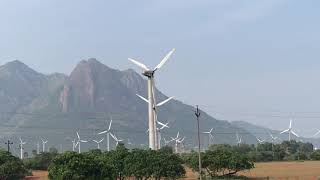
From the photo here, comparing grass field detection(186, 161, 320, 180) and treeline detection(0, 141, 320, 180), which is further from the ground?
treeline detection(0, 141, 320, 180)

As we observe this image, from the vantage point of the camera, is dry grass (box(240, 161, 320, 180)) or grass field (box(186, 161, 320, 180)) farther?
dry grass (box(240, 161, 320, 180))

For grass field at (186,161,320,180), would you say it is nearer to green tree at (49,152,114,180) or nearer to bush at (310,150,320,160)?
green tree at (49,152,114,180)

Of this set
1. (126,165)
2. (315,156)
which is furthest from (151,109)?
(315,156)

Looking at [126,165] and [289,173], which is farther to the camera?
[289,173]

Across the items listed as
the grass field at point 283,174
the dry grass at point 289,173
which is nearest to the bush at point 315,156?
the dry grass at point 289,173

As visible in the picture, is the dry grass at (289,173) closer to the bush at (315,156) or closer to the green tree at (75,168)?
the green tree at (75,168)

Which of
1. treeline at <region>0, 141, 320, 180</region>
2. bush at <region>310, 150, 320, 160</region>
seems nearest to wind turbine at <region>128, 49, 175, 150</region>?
treeline at <region>0, 141, 320, 180</region>

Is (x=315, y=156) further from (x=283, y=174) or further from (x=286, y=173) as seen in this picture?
(x=283, y=174)

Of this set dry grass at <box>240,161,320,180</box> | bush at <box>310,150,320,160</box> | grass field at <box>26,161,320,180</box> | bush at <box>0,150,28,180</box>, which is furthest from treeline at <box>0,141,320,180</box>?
bush at <box>310,150,320,160</box>

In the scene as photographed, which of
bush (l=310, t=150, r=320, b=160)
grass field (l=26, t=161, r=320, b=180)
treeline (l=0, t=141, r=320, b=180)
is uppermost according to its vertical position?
treeline (l=0, t=141, r=320, b=180)

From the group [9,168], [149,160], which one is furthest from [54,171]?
[9,168]

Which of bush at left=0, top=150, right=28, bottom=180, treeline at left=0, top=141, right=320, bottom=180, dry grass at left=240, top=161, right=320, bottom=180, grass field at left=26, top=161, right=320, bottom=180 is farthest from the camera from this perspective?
dry grass at left=240, top=161, right=320, bottom=180

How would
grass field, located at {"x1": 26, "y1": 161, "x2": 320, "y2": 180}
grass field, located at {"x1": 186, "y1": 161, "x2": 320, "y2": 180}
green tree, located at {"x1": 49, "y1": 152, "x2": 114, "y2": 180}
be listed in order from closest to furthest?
green tree, located at {"x1": 49, "y1": 152, "x2": 114, "y2": 180} < grass field, located at {"x1": 186, "y1": 161, "x2": 320, "y2": 180} < grass field, located at {"x1": 26, "y1": 161, "x2": 320, "y2": 180}

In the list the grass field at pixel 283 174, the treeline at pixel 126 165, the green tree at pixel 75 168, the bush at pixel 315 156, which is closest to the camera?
the green tree at pixel 75 168
